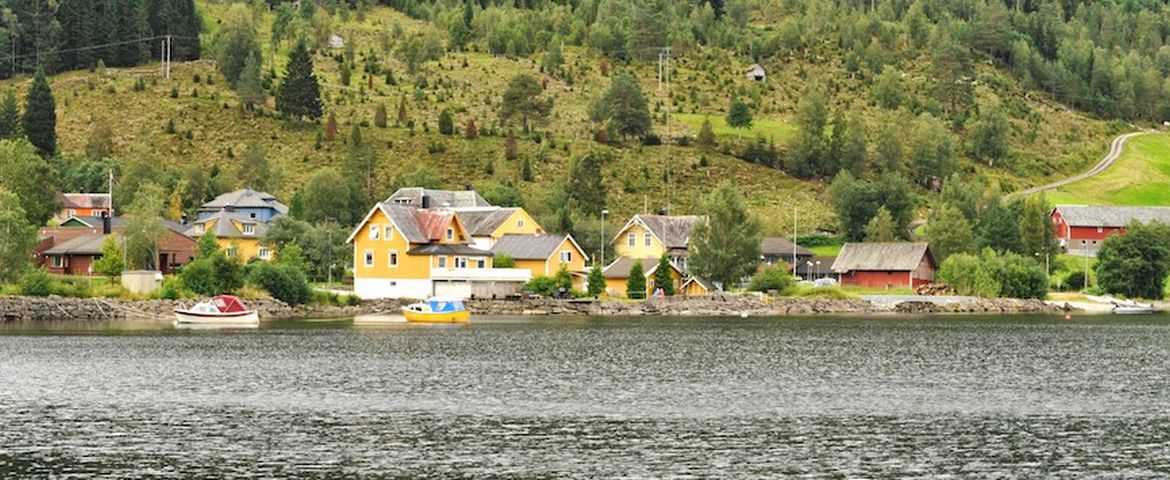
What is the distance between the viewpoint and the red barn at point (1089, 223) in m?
137

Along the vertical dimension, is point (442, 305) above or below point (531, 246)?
below

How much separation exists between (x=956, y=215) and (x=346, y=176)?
49.1 meters

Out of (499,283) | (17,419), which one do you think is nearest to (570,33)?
(499,283)

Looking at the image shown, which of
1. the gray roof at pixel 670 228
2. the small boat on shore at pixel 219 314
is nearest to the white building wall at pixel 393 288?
the small boat on shore at pixel 219 314

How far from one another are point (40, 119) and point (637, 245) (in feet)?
186

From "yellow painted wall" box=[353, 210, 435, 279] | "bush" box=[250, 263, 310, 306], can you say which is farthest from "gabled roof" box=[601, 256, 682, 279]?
"bush" box=[250, 263, 310, 306]

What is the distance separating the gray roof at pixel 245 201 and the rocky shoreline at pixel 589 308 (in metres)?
23.8

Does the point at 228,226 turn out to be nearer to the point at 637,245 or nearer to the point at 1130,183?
the point at 637,245

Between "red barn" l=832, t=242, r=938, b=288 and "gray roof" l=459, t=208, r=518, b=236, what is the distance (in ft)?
86.6

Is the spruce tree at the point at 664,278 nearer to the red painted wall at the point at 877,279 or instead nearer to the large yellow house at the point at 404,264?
the large yellow house at the point at 404,264

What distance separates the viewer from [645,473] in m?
31.0

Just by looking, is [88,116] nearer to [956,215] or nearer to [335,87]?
[335,87]

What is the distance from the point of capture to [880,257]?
115 m

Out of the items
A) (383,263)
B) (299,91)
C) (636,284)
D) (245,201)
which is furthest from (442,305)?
(299,91)
